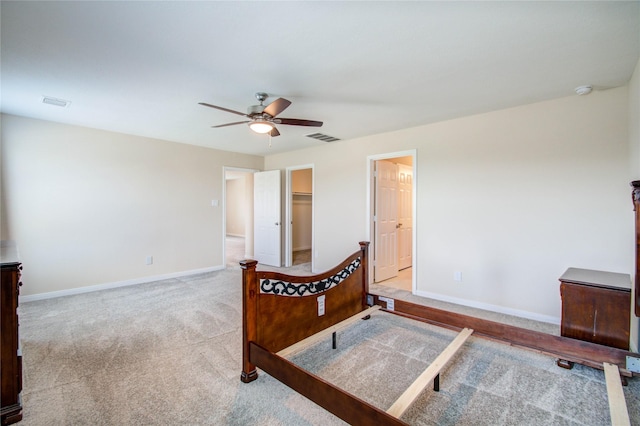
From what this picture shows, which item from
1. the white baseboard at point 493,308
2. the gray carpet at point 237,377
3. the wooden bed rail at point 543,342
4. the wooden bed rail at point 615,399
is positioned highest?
the wooden bed rail at point 543,342

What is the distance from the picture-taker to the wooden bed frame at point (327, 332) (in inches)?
59.6

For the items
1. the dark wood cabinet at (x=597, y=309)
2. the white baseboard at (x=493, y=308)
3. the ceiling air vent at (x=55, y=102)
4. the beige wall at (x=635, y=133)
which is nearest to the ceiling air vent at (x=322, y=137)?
the white baseboard at (x=493, y=308)

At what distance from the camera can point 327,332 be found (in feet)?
7.98

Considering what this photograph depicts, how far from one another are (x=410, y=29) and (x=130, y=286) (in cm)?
502

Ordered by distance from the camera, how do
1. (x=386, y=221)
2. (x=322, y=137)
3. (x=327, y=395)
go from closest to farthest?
(x=327, y=395)
(x=322, y=137)
(x=386, y=221)

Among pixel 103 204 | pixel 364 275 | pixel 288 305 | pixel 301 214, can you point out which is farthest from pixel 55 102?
pixel 301 214

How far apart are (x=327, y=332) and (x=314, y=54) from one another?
2208mm

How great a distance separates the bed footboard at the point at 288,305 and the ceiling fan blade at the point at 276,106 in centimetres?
142

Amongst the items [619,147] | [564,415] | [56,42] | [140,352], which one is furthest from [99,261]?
[619,147]

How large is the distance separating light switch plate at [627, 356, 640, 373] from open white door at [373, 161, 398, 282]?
10.00ft

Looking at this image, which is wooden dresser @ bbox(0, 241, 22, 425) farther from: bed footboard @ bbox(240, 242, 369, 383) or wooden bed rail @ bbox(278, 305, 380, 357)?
wooden bed rail @ bbox(278, 305, 380, 357)

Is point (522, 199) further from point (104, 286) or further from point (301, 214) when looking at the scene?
point (104, 286)

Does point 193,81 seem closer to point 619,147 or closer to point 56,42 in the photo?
point 56,42

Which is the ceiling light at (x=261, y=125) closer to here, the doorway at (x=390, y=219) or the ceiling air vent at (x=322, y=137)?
the ceiling air vent at (x=322, y=137)
